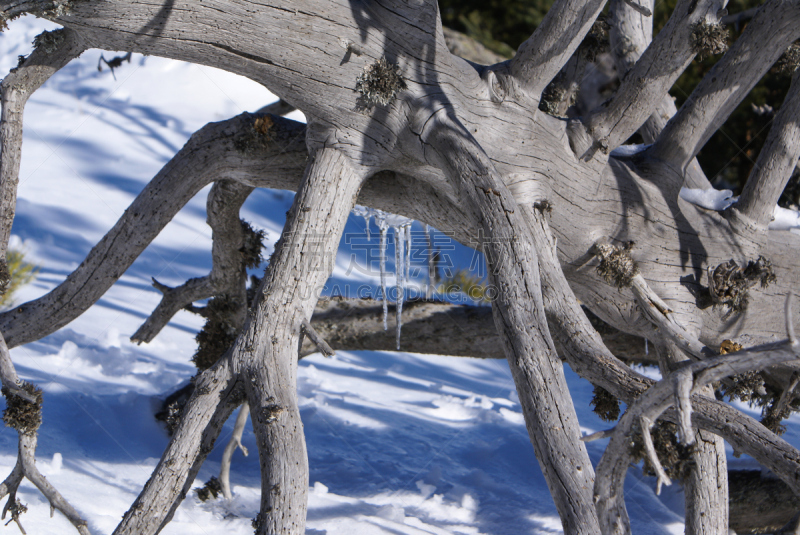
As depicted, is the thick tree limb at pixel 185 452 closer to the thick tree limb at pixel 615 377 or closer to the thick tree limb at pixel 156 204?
the thick tree limb at pixel 156 204

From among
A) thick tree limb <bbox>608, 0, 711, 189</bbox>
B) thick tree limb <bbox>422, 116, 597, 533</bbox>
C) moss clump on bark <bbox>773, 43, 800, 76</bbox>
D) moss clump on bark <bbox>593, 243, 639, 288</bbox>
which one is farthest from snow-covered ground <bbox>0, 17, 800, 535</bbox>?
moss clump on bark <bbox>773, 43, 800, 76</bbox>

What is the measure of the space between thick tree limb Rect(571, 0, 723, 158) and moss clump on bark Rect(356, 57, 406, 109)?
828 millimetres

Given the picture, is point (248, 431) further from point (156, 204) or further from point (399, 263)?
point (156, 204)

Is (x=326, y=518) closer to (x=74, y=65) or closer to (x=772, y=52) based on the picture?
(x=772, y=52)

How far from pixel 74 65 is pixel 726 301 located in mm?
12902

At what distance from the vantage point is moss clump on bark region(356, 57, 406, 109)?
6.93 ft

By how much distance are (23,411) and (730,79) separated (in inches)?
111

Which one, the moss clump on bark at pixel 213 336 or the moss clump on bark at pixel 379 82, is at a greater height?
the moss clump on bark at pixel 379 82

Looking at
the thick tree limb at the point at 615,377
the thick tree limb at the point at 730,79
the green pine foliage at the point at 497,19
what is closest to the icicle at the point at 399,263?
the thick tree limb at the point at 615,377

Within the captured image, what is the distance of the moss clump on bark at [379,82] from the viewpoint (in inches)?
83.2

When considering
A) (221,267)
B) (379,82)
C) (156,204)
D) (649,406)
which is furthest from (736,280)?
(221,267)

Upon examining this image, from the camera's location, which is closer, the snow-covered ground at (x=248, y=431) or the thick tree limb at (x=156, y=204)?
the thick tree limb at (x=156, y=204)

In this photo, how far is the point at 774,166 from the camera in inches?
103

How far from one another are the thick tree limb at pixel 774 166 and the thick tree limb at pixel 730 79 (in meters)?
0.24
